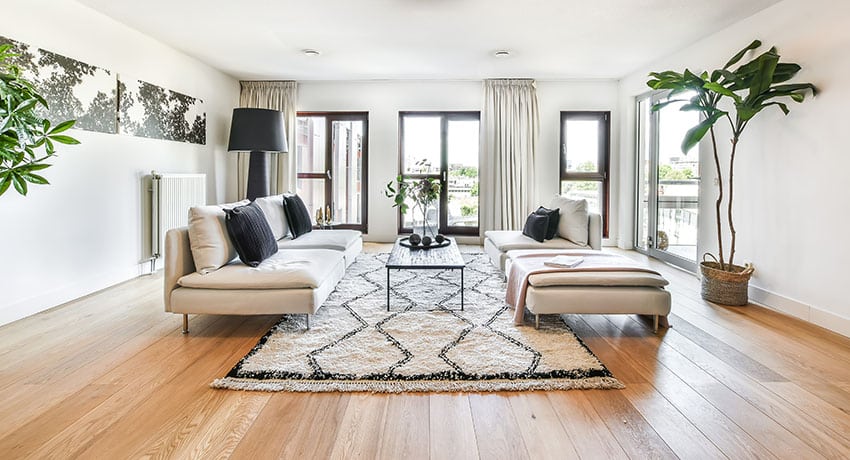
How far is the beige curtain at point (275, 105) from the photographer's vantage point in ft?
21.4

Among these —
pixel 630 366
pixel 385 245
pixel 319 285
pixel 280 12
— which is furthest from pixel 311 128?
pixel 630 366

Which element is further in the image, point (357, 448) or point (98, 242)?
point (98, 242)

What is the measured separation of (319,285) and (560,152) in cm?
467

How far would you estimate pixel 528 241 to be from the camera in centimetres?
444

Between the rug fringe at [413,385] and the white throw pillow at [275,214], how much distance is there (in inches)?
82.1

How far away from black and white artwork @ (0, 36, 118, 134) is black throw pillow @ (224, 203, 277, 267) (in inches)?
63.9

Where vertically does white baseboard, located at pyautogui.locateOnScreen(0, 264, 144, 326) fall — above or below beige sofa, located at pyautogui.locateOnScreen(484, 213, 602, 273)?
below

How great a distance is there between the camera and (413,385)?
2.14 meters

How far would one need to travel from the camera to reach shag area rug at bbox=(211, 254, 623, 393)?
218cm

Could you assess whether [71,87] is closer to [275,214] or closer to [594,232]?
[275,214]

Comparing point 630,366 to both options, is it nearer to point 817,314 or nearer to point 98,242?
point 817,314

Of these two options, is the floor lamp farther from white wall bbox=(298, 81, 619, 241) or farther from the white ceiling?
white wall bbox=(298, 81, 619, 241)

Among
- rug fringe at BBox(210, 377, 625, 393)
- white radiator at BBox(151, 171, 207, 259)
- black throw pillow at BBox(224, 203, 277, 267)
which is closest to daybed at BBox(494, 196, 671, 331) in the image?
rug fringe at BBox(210, 377, 625, 393)

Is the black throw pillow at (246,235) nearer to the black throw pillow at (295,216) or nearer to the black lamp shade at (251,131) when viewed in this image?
the black throw pillow at (295,216)
